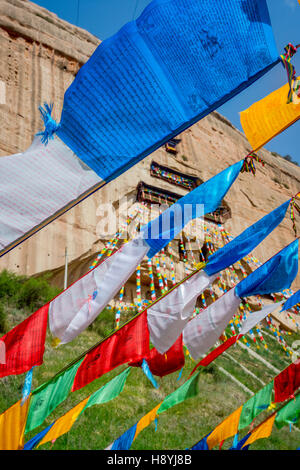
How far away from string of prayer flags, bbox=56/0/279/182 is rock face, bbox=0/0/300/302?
10508mm

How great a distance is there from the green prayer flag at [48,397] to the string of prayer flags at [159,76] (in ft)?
7.32

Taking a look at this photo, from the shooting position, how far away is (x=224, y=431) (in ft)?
15.7

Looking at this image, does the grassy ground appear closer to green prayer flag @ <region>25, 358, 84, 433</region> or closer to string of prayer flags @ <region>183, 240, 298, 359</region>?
green prayer flag @ <region>25, 358, 84, 433</region>

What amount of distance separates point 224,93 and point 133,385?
7185 millimetres

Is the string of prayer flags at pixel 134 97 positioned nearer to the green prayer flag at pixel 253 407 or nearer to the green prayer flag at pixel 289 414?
the green prayer flag at pixel 253 407

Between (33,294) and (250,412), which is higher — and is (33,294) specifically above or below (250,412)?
above

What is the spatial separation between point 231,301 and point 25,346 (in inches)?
85.3

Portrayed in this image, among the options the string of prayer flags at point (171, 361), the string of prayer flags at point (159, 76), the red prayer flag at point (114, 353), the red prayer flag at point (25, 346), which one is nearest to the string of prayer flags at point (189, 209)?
the red prayer flag at point (114, 353)

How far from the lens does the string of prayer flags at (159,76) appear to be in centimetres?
247

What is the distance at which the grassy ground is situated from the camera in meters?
5.88

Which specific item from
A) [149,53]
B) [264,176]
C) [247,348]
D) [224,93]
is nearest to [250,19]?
[224,93]

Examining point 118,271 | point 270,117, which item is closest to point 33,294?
point 118,271

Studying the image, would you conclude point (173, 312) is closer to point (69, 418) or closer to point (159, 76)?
point (69, 418)

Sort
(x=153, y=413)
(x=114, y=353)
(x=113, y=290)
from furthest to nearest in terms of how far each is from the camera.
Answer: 1. (x=153, y=413)
2. (x=114, y=353)
3. (x=113, y=290)
